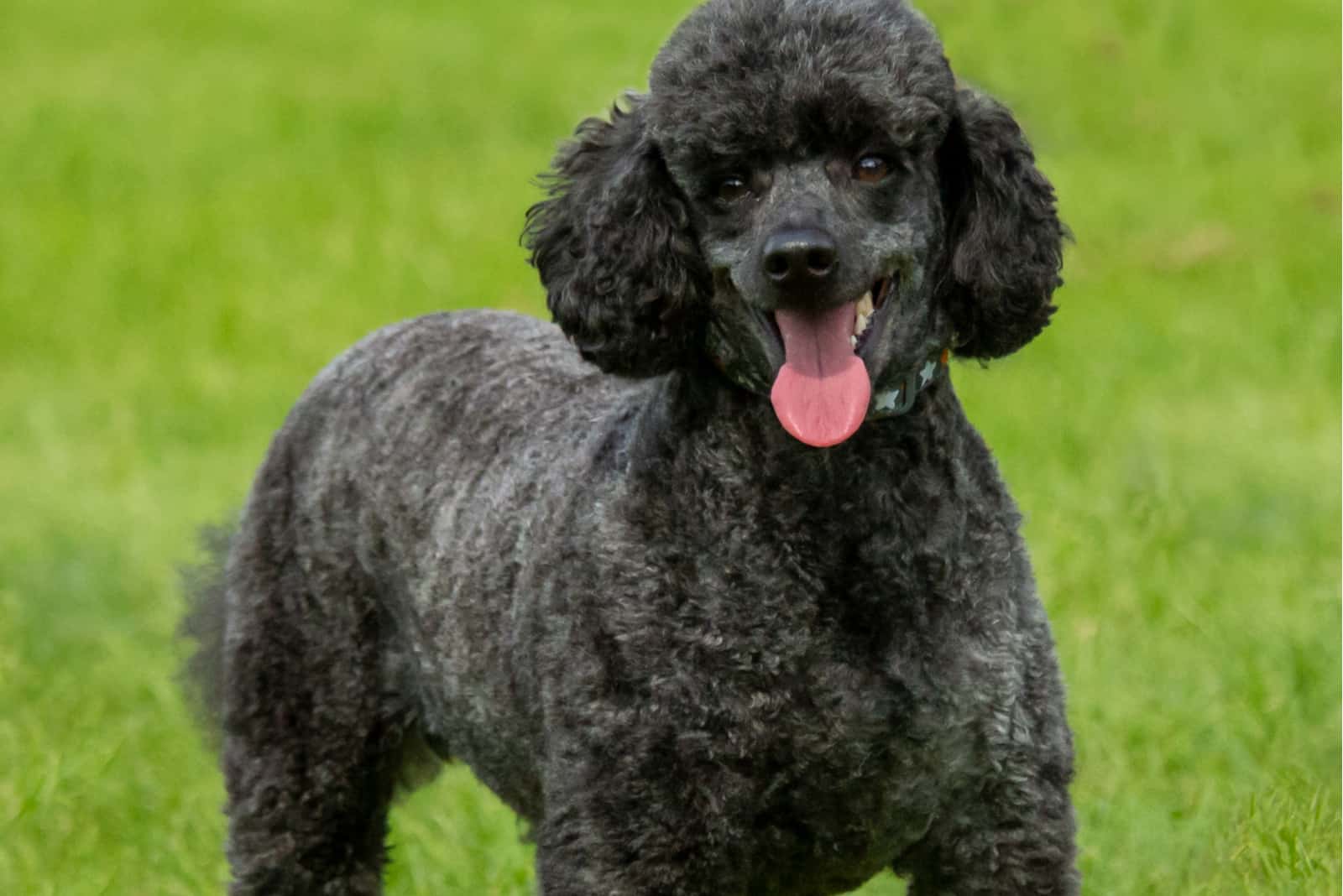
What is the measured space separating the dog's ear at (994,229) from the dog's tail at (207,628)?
239cm

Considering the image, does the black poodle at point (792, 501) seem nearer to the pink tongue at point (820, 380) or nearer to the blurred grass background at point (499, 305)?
the pink tongue at point (820, 380)

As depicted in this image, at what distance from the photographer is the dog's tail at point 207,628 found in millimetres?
5328

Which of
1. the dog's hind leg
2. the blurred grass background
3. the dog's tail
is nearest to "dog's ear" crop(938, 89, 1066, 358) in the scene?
the blurred grass background

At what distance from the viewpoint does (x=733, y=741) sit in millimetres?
3482

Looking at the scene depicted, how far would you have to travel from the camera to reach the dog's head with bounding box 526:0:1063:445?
3.41 m

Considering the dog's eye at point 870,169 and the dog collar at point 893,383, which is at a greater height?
the dog's eye at point 870,169

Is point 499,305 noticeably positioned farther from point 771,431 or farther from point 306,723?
point 771,431

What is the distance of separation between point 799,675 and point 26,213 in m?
11.2

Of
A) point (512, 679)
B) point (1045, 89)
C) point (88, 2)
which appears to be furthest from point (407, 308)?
point (88, 2)

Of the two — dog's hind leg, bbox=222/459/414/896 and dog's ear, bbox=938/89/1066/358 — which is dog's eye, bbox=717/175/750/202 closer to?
dog's ear, bbox=938/89/1066/358

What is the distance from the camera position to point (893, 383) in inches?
140

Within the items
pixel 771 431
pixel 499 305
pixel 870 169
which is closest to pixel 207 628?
pixel 771 431

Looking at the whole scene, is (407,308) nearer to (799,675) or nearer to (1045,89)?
(1045,89)

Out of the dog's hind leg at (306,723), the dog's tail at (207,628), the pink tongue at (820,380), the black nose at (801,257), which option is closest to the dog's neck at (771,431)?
the pink tongue at (820,380)
